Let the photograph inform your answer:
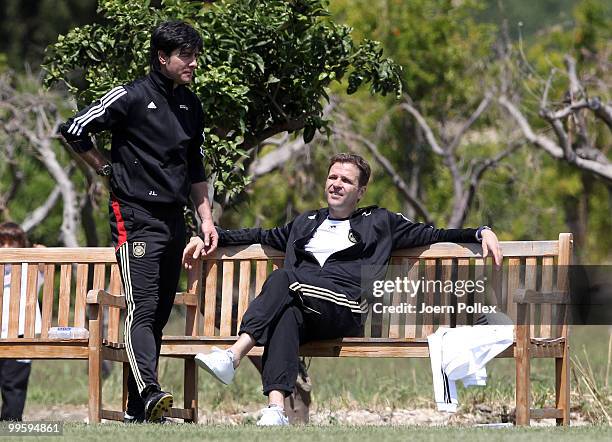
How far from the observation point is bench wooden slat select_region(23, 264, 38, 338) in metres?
7.30

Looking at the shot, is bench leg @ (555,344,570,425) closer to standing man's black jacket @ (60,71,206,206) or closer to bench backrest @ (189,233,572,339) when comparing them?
bench backrest @ (189,233,572,339)

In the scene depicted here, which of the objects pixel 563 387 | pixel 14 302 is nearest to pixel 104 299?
pixel 14 302

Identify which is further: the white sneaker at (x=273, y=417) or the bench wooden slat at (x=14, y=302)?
the bench wooden slat at (x=14, y=302)

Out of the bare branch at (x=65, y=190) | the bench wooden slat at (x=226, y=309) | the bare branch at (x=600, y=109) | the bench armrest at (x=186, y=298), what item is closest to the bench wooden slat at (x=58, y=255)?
the bench armrest at (x=186, y=298)

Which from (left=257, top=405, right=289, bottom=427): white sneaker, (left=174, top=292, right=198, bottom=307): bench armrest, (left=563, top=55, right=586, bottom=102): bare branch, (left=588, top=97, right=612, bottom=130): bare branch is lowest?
(left=257, top=405, right=289, bottom=427): white sneaker

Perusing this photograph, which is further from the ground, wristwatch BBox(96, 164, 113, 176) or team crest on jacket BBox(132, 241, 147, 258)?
wristwatch BBox(96, 164, 113, 176)

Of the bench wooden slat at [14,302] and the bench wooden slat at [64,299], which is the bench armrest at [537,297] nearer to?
the bench wooden slat at [64,299]

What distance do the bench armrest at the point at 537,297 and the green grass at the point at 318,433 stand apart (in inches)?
34.2

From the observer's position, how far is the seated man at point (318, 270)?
20.3ft

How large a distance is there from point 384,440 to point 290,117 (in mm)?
3150

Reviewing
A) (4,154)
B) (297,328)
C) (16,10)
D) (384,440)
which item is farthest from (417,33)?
(384,440)

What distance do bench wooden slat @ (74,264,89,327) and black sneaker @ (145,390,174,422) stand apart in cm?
165

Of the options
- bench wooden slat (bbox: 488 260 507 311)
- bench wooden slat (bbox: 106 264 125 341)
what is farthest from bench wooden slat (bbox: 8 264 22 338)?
bench wooden slat (bbox: 488 260 507 311)

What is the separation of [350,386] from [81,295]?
132 inches
